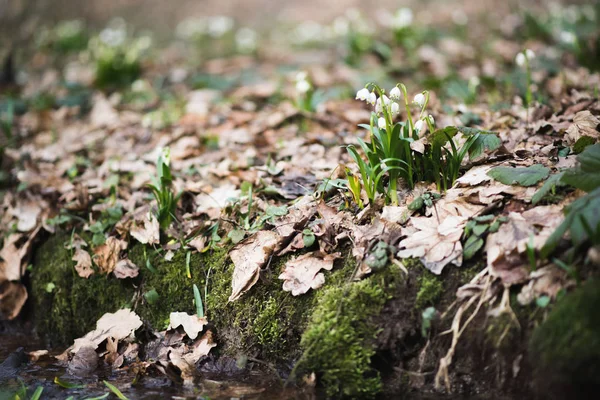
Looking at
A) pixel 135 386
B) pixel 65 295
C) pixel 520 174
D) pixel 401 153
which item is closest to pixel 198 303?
pixel 135 386

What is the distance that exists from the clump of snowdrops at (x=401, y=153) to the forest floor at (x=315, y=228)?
0.04 feet

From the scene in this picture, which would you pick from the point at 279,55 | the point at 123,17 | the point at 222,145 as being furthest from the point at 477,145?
the point at 123,17

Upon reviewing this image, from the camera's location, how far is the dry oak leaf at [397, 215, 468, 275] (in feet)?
6.67

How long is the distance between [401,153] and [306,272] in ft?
2.35

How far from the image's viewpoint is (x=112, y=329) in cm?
257

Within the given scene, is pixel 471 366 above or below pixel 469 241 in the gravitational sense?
below

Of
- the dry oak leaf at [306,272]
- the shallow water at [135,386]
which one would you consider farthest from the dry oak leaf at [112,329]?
the dry oak leaf at [306,272]

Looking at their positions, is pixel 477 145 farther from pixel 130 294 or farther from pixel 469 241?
pixel 130 294

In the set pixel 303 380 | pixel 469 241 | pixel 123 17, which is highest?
pixel 123 17

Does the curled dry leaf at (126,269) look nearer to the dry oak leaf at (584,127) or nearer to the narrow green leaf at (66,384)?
the narrow green leaf at (66,384)

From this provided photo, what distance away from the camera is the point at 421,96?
2232 millimetres

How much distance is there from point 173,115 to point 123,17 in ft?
15.4

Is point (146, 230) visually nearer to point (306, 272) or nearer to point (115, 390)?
point (115, 390)

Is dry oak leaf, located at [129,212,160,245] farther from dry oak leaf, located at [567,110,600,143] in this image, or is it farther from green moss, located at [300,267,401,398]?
dry oak leaf, located at [567,110,600,143]
